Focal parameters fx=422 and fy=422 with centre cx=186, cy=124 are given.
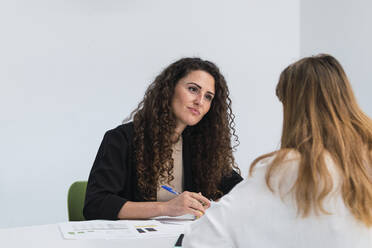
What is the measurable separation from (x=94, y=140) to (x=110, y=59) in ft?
1.91

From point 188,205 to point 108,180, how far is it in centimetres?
39

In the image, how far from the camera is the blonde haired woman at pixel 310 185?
A: 81cm

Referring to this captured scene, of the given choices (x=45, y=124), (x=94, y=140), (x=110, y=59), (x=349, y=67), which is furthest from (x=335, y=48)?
(x=45, y=124)

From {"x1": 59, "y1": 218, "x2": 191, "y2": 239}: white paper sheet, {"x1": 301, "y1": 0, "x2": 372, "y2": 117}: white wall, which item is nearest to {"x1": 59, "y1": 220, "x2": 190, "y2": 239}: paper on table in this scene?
{"x1": 59, "y1": 218, "x2": 191, "y2": 239}: white paper sheet

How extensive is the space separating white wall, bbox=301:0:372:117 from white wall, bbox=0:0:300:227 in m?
→ 0.68

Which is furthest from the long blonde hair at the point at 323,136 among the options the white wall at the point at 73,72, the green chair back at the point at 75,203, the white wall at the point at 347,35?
the white wall at the point at 347,35

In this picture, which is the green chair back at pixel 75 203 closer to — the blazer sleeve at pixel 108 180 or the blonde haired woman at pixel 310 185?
the blazer sleeve at pixel 108 180

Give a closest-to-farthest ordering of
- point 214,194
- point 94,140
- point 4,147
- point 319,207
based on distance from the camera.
Result: point 319,207 < point 214,194 < point 4,147 < point 94,140

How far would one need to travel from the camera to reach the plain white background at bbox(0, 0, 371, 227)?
2693 millimetres

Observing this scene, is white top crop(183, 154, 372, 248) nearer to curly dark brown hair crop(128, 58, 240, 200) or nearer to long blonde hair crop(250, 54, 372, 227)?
long blonde hair crop(250, 54, 372, 227)

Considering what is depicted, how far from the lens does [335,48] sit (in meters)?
3.29

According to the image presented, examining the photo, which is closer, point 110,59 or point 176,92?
point 176,92

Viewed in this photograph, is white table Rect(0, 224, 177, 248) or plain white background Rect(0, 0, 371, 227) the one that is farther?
plain white background Rect(0, 0, 371, 227)

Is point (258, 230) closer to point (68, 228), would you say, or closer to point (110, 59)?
point (68, 228)
